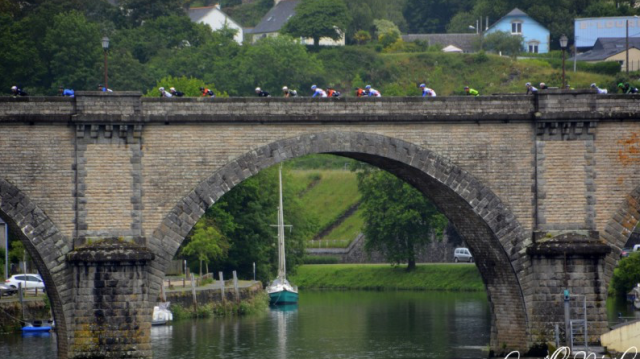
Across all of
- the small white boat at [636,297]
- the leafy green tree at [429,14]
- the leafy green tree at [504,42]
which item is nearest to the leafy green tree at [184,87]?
the small white boat at [636,297]

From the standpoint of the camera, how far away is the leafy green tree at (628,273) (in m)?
70.1

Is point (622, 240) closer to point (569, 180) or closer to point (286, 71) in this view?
point (569, 180)

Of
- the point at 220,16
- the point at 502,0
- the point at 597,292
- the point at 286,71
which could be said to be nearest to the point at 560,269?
the point at 597,292

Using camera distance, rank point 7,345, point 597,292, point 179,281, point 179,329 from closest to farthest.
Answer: point 597,292 → point 7,345 → point 179,329 → point 179,281

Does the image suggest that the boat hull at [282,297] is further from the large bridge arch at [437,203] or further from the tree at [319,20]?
the tree at [319,20]

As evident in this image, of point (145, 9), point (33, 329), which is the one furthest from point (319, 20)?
point (33, 329)

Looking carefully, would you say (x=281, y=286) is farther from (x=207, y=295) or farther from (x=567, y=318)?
(x=567, y=318)

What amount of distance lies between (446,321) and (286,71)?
5051 centimetres

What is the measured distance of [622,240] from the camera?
4397 centimetres

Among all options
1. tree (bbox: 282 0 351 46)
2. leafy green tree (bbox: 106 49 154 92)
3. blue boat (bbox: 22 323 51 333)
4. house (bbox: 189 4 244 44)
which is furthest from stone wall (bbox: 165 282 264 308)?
house (bbox: 189 4 244 44)

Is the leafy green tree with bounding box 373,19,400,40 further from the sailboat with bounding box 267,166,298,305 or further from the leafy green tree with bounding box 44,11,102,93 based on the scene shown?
the sailboat with bounding box 267,166,298,305

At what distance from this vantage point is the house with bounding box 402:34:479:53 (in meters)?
126

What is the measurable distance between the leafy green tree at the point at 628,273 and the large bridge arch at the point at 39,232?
1474 inches

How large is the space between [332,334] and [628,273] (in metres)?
19.5
